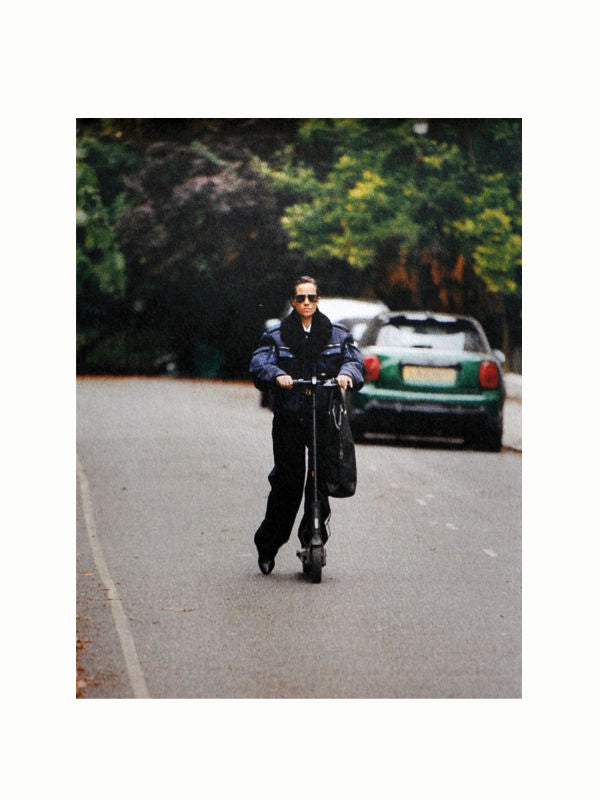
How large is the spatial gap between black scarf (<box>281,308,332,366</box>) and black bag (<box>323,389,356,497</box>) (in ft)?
0.94

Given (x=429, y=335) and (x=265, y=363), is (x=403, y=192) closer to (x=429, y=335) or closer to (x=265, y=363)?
(x=429, y=335)

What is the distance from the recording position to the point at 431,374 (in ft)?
33.9

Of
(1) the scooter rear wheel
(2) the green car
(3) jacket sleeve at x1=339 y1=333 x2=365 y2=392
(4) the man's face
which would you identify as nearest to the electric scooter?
(1) the scooter rear wheel

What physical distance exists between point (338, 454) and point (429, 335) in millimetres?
2407

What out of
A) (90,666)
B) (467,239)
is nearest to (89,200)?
(467,239)

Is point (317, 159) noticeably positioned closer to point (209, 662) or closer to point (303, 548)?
point (303, 548)

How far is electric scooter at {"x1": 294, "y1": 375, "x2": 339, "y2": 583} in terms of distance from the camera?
25.8ft

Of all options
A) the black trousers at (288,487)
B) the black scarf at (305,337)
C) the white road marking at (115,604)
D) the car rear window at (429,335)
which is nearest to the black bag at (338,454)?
the black trousers at (288,487)

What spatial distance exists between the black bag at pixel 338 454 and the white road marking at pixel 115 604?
1494mm

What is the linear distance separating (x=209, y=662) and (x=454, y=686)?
51.7 inches

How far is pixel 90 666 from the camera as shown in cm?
711

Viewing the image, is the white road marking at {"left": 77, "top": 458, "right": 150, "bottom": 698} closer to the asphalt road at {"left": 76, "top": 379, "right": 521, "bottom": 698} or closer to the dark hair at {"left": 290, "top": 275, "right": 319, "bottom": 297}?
the asphalt road at {"left": 76, "top": 379, "right": 521, "bottom": 698}

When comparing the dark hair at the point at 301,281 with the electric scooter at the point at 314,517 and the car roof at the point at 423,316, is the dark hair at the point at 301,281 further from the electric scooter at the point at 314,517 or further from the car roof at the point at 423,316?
the car roof at the point at 423,316

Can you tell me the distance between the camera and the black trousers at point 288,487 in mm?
8031
